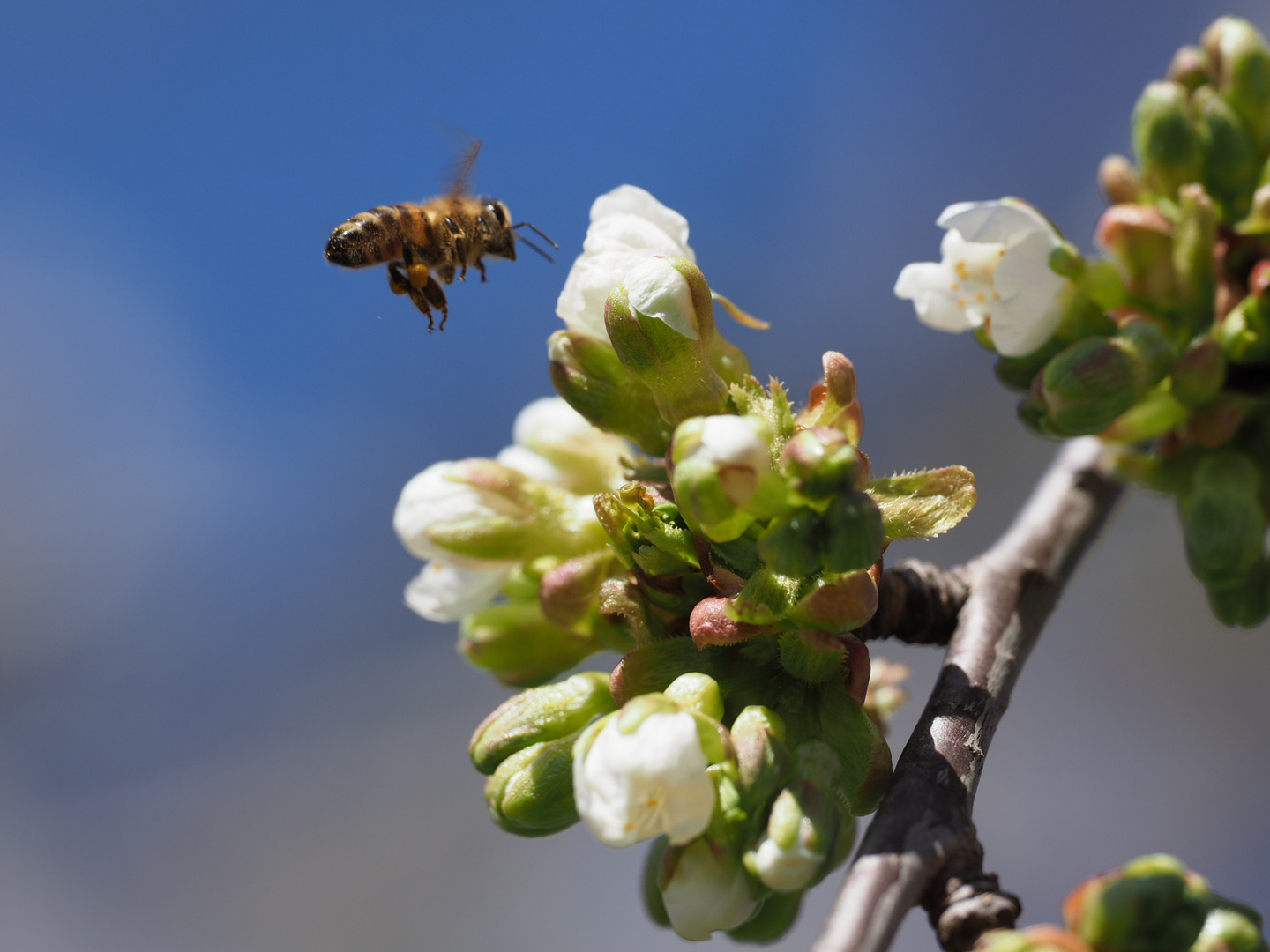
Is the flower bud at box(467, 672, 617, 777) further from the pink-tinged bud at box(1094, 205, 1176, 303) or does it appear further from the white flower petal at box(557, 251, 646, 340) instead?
the pink-tinged bud at box(1094, 205, 1176, 303)

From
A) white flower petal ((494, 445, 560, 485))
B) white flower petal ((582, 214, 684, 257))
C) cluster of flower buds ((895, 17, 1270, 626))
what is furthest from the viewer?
white flower petal ((494, 445, 560, 485))

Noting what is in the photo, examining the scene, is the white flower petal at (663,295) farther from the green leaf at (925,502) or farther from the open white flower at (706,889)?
the open white flower at (706,889)

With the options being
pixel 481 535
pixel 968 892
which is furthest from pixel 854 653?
pixel 481 535

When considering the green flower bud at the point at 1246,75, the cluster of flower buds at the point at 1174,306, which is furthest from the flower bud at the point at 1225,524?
the green flower bud at the point at 1246,75

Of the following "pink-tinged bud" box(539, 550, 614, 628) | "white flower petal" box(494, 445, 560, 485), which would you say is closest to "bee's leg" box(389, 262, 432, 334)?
"white flower petal" box(494, 445, 560, 485)

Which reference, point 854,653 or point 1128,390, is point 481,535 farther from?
point 1128,390

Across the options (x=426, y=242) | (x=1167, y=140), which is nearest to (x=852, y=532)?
(x=1167, y=140)
